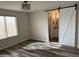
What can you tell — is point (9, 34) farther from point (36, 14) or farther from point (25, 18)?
point (36, 14)

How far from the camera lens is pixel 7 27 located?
4.54 metres

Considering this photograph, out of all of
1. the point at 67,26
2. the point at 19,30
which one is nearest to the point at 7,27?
the point at 19,30

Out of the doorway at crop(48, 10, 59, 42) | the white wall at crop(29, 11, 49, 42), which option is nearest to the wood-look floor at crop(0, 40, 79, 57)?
the white wall at crop(29, 11, 49, 42)

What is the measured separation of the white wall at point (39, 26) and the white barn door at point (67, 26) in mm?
1116

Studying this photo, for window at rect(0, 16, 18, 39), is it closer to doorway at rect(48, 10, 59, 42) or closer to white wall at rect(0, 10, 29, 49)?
white wall at rect(0, 10, 29, 49)

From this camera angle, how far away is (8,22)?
4.62 m

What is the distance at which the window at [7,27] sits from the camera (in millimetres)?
4246

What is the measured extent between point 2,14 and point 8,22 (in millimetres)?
621

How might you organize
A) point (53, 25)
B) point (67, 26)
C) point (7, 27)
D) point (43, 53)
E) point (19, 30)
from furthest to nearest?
1. point (53, 25)
2. point (19, 30)
3. point (7, 27)
4. point (67, 26)
5. point (43, 53)

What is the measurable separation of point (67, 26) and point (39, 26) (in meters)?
2.01

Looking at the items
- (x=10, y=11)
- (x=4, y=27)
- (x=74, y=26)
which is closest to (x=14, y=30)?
(x=4, y=27)

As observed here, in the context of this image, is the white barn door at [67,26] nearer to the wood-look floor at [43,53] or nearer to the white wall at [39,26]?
the wood-look floor at [43,53]

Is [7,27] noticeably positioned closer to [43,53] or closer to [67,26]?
[43,53]

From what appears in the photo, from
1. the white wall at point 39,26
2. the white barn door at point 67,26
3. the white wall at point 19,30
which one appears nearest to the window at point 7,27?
the white wall at point 19,30
